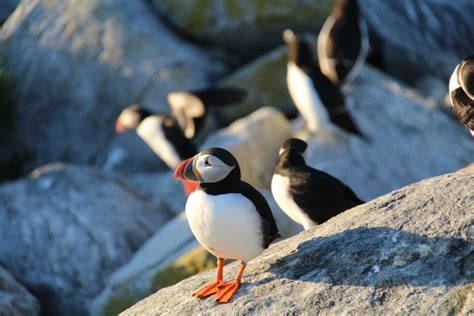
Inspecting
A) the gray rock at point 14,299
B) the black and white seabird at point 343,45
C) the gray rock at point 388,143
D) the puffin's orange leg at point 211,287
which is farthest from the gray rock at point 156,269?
the black and white seabird at point 343,45

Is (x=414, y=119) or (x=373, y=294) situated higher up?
(x=373, y=294)

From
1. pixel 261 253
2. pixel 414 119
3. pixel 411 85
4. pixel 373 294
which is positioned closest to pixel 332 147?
pixel 414 119

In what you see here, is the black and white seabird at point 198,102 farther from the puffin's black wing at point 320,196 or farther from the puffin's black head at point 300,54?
the puffin's black wing at point 320,196

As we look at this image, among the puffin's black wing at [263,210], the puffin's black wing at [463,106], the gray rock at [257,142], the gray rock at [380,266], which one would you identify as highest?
the puffin's black wing at [263,210]

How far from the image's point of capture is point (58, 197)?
9305 millimetres

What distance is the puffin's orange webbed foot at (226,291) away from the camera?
508cm

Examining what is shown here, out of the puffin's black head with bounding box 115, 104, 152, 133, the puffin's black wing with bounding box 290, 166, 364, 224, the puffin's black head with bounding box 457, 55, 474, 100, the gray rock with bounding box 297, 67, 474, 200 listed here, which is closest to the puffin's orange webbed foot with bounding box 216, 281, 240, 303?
the puffin's black wing with bounding box 290, 166, 364, 224

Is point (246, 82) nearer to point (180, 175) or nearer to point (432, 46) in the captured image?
point (432, 46)

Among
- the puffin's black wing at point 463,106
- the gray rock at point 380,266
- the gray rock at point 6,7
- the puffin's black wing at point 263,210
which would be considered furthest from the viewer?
the gray rock at point 6,7

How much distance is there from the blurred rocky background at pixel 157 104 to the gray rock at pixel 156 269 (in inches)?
34.9

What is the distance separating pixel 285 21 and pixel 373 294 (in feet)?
26.4

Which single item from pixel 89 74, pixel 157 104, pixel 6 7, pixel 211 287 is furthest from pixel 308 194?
pixel 6 7

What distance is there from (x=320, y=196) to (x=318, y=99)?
3501mm

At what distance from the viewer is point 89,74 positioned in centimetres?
1212
